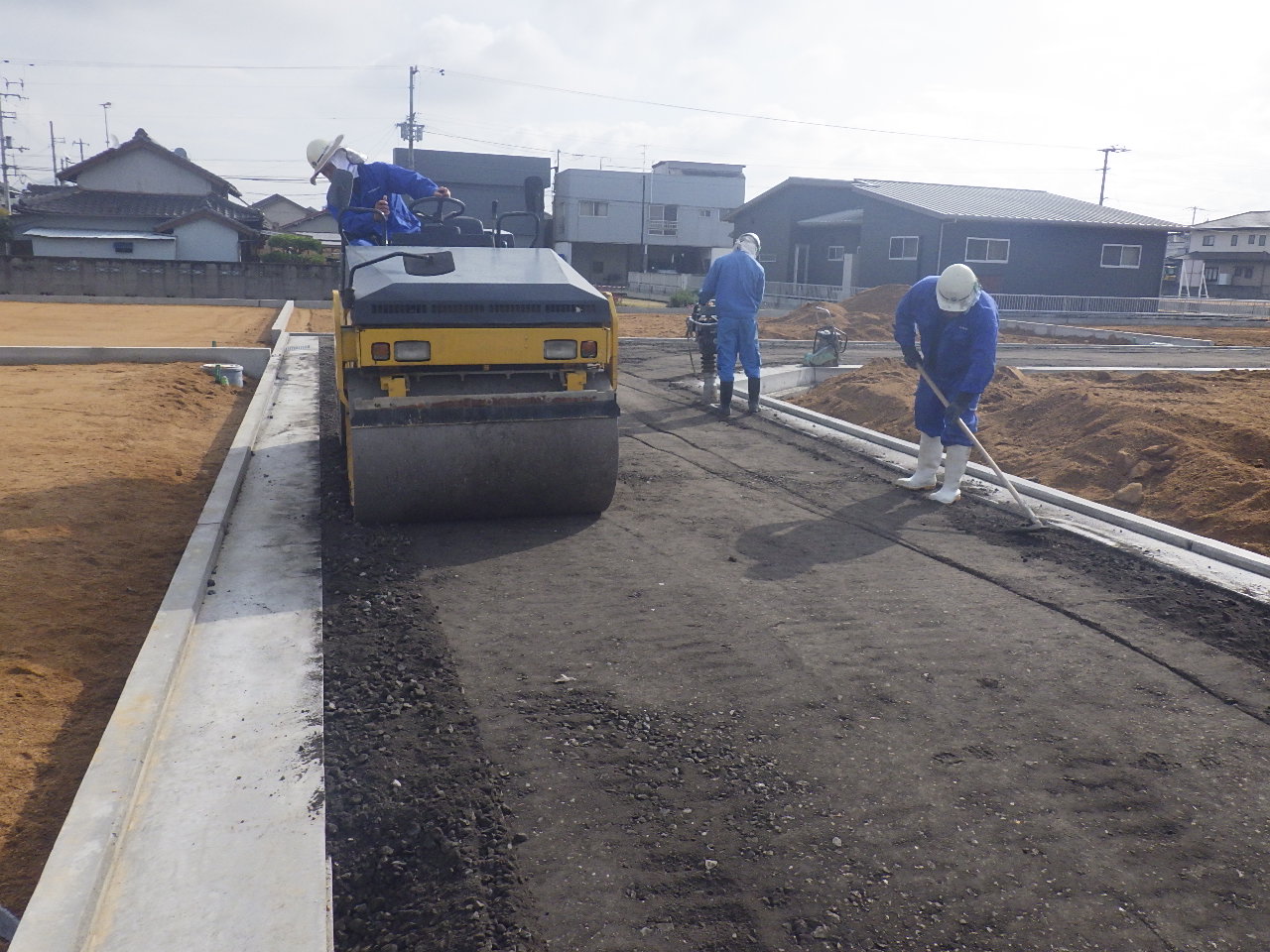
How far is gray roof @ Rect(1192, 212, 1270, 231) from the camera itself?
182 ft

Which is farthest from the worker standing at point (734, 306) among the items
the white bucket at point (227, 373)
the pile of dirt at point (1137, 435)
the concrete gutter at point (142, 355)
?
the concrete gutter at point (142, 355)

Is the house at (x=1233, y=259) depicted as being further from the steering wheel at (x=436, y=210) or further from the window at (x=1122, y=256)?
the steering wheel at (x=436, y=210)

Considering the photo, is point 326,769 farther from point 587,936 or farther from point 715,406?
point 715,406

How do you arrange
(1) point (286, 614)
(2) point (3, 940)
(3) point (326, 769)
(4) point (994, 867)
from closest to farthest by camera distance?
(2) point (3, 940) < (4) point (994, 867) < (3) point (326, 769) < (1) point (286, 614)

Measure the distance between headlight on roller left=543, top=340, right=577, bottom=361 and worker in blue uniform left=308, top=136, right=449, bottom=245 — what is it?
1823mm

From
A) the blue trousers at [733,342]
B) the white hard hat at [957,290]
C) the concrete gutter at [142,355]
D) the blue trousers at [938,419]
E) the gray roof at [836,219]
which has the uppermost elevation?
the gray roof at [836,219]

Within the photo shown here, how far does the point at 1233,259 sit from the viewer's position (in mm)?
54562

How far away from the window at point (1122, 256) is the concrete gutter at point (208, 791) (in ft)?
105

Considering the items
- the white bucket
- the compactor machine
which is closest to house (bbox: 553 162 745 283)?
the white bucket

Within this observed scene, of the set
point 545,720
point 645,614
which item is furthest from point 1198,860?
point 645,614

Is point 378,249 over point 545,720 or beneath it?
over

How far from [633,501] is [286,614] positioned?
9.33 ft

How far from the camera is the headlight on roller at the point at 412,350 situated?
227 inches

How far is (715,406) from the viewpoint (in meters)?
11.4
